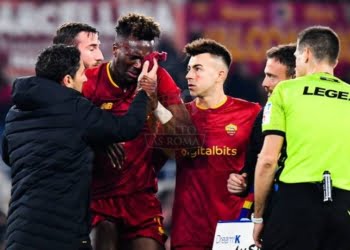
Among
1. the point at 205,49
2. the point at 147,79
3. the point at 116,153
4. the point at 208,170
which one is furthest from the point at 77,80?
the point at 205,49

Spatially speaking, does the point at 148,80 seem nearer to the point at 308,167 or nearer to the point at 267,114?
the point at 267,114

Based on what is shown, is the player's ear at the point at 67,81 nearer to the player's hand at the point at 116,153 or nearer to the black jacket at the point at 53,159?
the black jacket at the point at 53,159

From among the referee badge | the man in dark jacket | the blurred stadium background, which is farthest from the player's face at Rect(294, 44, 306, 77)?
the blurred stadium background

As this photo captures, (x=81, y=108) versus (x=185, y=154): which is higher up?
(x=81, y=108)

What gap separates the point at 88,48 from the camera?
8094mm

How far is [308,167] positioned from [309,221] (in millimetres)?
330

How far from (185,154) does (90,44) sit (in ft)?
3.60

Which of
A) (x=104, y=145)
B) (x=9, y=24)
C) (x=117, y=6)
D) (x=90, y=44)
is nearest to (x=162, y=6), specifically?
(x=117, y=6)

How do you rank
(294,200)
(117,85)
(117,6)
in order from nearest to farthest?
(294,200) < (117,85) < (117,6)

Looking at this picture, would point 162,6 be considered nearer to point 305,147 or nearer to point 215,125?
point 215,125

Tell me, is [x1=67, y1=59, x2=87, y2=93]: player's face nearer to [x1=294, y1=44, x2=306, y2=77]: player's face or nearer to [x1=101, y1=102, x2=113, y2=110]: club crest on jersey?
[x1=101, y1=102, x2=113, y2=110]: club crest on jersey

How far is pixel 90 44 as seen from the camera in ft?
26.6

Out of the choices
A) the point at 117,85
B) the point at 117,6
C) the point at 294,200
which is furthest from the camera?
the point at 117,6

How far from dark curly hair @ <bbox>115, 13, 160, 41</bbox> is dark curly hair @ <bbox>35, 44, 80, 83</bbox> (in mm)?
807
